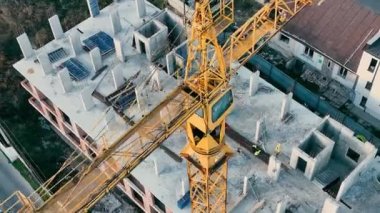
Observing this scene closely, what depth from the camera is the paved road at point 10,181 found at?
217 ft

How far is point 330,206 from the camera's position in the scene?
49656 millimetres

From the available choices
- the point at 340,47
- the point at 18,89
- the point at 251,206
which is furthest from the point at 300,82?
the point at 18,89

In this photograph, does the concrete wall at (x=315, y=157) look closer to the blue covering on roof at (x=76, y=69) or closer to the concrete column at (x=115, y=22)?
the blue covering on roof at (x=76, y=69)

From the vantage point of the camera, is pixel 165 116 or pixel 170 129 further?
pixel 165 116

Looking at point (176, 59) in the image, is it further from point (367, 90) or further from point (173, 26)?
point (367, 90)

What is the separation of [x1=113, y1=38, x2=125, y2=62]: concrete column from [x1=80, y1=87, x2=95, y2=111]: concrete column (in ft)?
20.7

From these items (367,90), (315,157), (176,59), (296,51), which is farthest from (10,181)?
(367,90)

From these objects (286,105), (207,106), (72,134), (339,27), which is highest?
(207,106)

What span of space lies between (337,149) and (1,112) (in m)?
44.4

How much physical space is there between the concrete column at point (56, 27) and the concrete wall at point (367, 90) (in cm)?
3732

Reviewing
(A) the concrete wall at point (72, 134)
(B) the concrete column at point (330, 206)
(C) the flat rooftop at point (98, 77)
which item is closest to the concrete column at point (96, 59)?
(C) the flat rooftop at point (98, 77)

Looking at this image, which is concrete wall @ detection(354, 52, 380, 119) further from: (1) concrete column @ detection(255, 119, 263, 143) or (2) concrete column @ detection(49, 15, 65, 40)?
(2) concrete column @ detection(49, 15, 65, 40)

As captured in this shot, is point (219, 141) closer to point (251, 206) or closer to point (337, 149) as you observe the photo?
point (251, 206)

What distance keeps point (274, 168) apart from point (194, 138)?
1168cm
